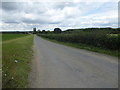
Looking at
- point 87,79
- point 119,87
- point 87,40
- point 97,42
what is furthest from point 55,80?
point 87,40

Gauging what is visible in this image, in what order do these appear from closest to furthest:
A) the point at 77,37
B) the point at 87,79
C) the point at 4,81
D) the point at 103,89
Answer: the point at 103,89 < the point at 4,81 < the point at 87,79 < the point at 77,37

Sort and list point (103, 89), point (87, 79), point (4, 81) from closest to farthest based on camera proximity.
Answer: point (103, 89), point (4, 81), point (87, 79)

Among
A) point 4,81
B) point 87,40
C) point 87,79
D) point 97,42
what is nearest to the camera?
point 4,81

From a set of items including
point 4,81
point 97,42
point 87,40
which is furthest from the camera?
point 87,40

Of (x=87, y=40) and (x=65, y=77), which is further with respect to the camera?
(x=87, y=40)

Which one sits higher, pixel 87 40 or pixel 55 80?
pixel 87 40

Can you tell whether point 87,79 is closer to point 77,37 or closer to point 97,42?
point 97,42

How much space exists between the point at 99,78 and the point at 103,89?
0.68m

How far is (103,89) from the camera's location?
2740 mm

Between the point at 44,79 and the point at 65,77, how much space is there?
83 centimetres

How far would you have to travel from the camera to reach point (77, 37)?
15672mm

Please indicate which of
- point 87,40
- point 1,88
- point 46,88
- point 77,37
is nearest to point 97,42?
point 87,40

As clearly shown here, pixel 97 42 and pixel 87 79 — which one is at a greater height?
pixel 97 42

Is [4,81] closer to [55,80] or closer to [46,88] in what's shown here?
[46,88]
